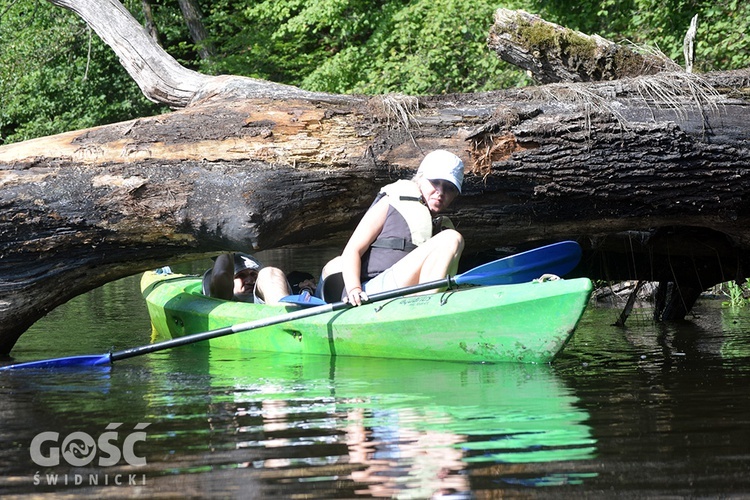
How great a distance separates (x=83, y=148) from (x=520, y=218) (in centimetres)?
268

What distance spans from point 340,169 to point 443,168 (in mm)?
657

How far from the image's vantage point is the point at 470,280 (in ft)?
17.5

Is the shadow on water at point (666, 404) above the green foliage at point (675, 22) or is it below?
below

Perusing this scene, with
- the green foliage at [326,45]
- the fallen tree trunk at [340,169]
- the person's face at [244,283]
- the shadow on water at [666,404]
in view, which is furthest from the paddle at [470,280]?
the green foliage at [326,45]

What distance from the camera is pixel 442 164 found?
17.5 feet

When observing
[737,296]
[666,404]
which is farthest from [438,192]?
[737,296]

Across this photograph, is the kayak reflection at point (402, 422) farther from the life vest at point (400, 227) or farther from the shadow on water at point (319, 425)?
the life vest at point (400, 227)

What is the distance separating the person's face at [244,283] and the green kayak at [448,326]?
102 centimetres

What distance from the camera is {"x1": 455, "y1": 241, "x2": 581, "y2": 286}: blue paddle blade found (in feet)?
17.5

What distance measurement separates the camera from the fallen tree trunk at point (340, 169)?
551 centimetres

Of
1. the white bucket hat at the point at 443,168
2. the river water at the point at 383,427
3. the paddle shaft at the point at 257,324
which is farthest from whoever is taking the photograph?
the paddle shaft at the point at 257,324

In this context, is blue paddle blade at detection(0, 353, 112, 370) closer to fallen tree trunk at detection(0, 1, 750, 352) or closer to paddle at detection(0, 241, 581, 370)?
paddle at detection(0, 241, 581, 370)

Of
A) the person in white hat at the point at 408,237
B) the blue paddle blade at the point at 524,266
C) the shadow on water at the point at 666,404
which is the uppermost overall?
the person in white hat at the point at 408,237

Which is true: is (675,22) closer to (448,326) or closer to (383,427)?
(448,326)
